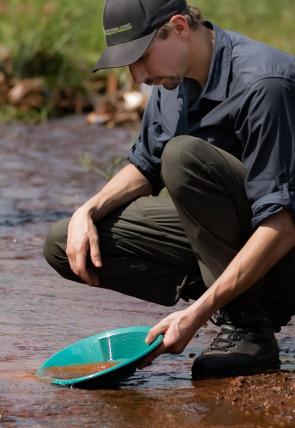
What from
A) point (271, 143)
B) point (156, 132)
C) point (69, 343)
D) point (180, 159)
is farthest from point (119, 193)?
point (271, 143)

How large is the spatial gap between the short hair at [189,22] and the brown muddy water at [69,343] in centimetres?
111

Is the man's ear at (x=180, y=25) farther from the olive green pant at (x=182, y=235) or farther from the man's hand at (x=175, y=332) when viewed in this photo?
the man's hand at (x=175, y=332)

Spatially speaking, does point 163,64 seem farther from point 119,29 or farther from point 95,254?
point 95,254

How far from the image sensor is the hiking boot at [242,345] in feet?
10.7

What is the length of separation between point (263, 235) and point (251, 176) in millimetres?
204

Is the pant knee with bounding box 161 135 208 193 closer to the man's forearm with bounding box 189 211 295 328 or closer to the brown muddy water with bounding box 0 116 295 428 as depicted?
the man's forearm with bounding box 189 211 295 328

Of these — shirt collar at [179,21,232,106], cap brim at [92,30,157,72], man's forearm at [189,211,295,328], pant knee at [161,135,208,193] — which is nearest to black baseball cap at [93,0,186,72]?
cap brim at [92,30,157,72]

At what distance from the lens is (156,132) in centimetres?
355

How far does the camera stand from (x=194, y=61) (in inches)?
128

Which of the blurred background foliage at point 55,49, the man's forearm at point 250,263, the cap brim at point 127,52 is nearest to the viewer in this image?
the man's forearm at point 250,263

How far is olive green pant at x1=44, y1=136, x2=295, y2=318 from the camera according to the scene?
3.22 meters

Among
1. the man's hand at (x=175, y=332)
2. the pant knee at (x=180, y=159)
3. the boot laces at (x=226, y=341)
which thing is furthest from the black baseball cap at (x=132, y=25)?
the boot laces at (x=226, y=341)

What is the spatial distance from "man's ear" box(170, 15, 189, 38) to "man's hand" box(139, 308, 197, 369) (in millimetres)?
875

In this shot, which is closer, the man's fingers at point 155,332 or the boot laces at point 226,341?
the man's fingers at point 155,332
